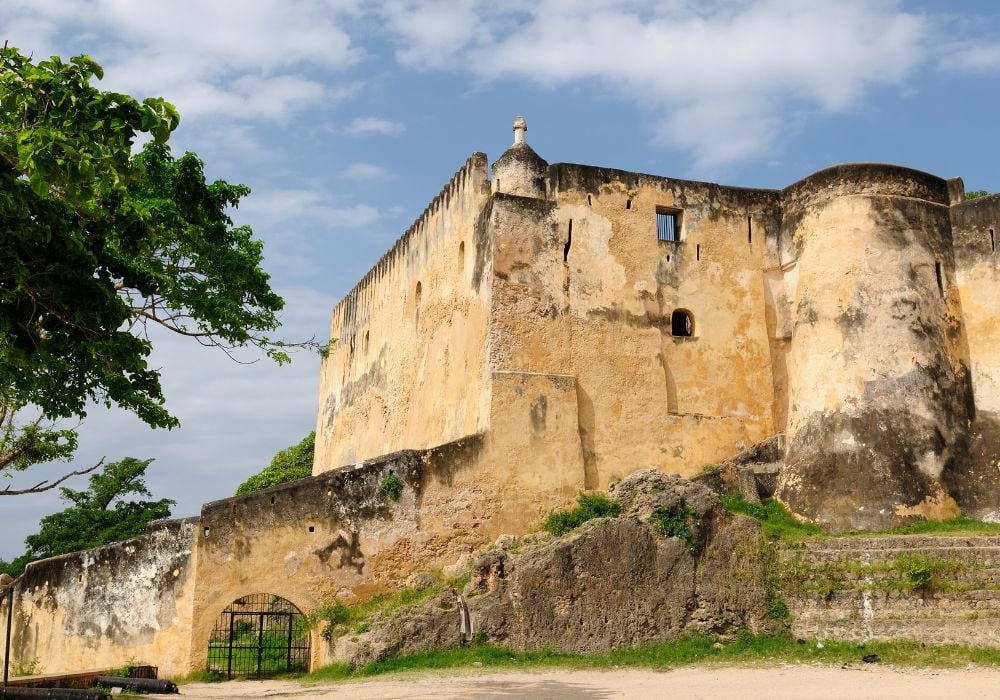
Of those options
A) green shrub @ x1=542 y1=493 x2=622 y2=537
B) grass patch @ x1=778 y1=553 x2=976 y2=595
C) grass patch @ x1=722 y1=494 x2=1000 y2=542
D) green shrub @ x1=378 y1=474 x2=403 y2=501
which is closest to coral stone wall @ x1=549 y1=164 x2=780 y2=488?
green shrub @ x1=542 y1=493 x2=622 y2=537

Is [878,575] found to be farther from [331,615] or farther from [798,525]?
[331,615]

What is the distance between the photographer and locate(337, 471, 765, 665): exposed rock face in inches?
592

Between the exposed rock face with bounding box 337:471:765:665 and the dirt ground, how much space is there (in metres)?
0.92

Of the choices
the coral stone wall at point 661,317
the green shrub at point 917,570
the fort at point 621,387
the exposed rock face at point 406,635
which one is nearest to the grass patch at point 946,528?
the fort at point 621,387

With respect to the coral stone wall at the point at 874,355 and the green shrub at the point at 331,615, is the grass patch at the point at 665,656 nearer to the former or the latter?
the green shrub at the point at 331,615

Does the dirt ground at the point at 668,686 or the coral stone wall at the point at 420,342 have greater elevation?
the coral stone wall at the point at 420,342

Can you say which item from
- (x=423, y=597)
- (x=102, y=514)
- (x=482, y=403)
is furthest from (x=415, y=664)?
(x=102, y=514)

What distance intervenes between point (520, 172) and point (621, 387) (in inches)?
Result: 168

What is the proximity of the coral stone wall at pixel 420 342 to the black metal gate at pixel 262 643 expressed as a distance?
4247 mm

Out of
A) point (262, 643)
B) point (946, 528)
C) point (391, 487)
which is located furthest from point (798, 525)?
point (262, 643)

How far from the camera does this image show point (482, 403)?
17.5 meters

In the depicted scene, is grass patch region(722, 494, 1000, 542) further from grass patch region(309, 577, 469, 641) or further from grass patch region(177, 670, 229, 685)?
grass patch region(177, 670, 229, 685)

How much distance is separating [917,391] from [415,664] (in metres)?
9.52

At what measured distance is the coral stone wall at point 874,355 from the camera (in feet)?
55.8
